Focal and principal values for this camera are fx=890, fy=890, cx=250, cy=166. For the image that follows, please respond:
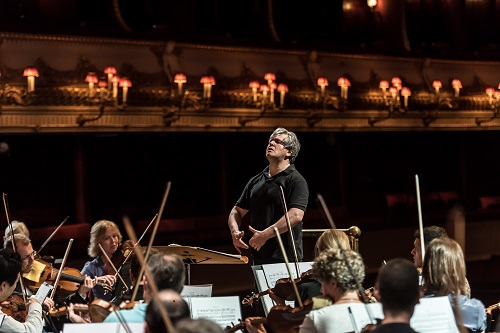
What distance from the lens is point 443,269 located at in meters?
3.97

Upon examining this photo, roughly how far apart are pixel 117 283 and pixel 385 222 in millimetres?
6234

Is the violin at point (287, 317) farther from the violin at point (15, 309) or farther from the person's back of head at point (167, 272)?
the violin at point (15, 309)

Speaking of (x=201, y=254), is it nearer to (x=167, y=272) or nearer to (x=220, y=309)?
(x=220, y=309)

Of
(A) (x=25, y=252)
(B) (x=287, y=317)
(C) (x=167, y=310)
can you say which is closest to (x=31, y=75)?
(A) (x=25, y=252)

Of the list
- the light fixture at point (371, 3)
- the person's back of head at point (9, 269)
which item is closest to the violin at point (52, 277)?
the person's back of head at point (9, 269)

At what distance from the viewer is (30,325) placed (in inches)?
166

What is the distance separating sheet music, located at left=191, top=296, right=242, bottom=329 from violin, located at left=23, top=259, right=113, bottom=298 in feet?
5.64

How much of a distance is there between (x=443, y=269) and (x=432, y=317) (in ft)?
2.14

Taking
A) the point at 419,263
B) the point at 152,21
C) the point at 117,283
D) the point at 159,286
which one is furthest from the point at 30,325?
the point at 152,21

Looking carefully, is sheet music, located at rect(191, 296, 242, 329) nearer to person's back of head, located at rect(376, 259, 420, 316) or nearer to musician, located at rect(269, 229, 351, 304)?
musician, located at rect(269, 229, 351, 304)

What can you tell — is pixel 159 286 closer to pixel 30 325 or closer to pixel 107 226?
pixel 30 325

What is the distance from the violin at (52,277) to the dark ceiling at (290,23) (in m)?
3.81

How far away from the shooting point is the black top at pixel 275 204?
17.2 ft

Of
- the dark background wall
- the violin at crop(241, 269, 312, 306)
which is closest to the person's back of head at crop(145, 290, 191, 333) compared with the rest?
the violin at crop(241, 269, 312, 306)
